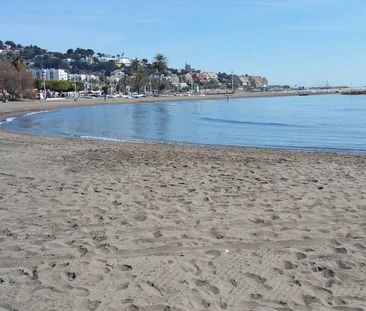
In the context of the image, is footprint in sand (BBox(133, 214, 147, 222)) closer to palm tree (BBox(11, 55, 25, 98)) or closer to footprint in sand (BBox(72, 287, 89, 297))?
footprint in sand (BBox(72, 287, 89, 297))

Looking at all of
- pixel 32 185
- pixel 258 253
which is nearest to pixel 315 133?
pixel 32 185

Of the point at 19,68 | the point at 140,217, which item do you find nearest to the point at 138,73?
the point at 19,68

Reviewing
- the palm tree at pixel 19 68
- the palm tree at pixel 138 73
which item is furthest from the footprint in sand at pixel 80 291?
the palm tree at pixel 138 73

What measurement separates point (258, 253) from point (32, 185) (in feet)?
16.8

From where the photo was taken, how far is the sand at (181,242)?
13.1 ft

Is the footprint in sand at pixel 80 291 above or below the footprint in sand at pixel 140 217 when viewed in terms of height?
below

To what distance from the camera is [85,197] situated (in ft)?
25.1

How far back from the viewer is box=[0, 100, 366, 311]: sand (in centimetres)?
398

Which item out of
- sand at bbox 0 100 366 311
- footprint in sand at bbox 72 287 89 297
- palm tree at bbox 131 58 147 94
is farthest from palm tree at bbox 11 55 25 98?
footprint in sand at bbox 72 287 89 297

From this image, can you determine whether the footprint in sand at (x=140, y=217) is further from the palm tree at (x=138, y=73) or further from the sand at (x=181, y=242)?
the palm tree at (x=138, y=73)

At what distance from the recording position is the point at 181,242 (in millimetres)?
5383

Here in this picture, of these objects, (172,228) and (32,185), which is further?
(32,185)

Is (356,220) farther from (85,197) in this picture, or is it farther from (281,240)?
(85,197)

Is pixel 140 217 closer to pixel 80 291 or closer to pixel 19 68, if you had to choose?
pixel 80 291
